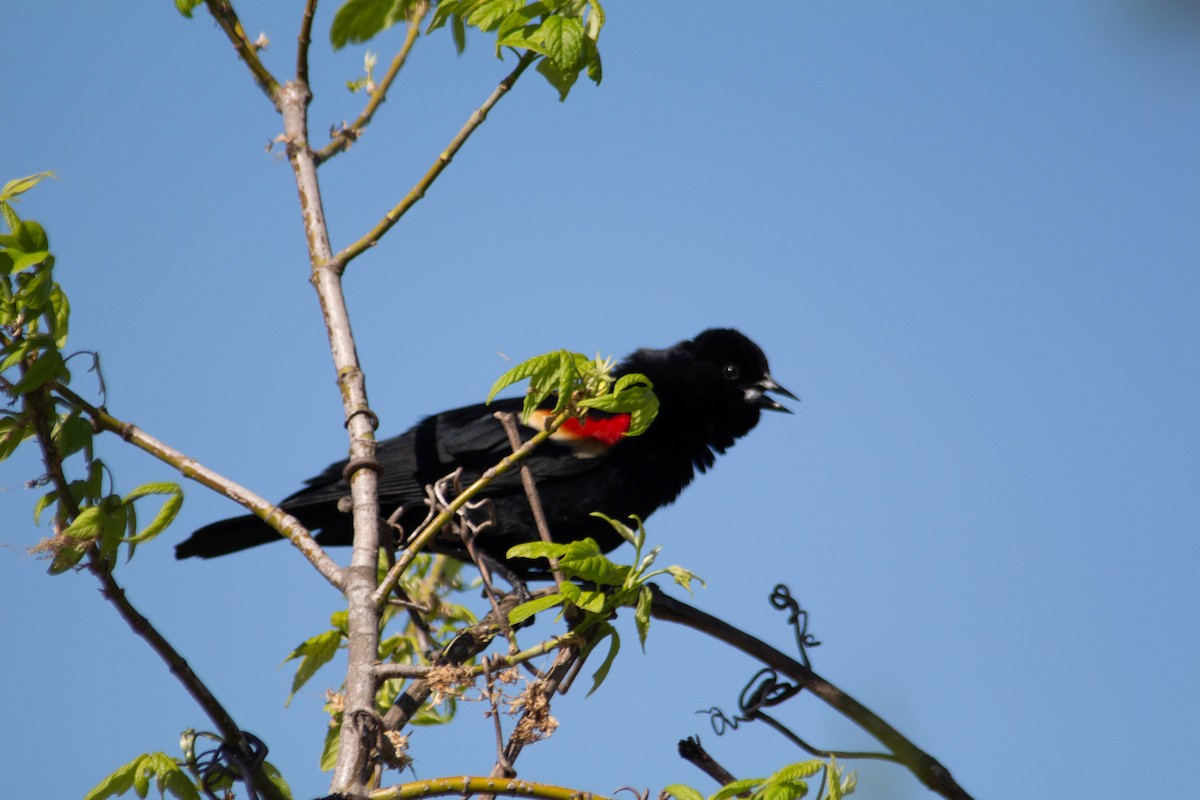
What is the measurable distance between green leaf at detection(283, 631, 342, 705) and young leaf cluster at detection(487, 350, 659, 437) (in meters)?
1.13

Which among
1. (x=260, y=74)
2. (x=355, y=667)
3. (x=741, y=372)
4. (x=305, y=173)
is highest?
(x=741, y=372)

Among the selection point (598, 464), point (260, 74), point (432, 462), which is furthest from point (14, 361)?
point (598, 464)

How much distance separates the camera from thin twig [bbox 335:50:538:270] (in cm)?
271

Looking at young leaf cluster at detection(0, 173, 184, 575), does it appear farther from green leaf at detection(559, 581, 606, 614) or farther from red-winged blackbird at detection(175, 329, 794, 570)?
red-winged blackbird at detection(175, 329, 794, 570)

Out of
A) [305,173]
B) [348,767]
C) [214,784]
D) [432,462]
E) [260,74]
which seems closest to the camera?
[348,767]

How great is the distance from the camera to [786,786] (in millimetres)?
1772

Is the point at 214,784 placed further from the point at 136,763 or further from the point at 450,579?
the point at 450,579

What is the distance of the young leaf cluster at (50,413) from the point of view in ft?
6.85

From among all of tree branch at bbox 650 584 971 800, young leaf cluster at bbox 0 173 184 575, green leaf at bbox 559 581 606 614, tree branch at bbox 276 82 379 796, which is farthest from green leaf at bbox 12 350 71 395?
tree branch at bbox 650 584 971 800

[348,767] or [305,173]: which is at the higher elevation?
[305,173]

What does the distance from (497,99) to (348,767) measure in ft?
5.27

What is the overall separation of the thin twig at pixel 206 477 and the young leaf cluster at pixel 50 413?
4.8 inches

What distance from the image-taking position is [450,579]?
3559 millimetres

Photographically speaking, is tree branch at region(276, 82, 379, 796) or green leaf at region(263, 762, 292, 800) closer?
tree branch at region(276, 82, 379, 796)
